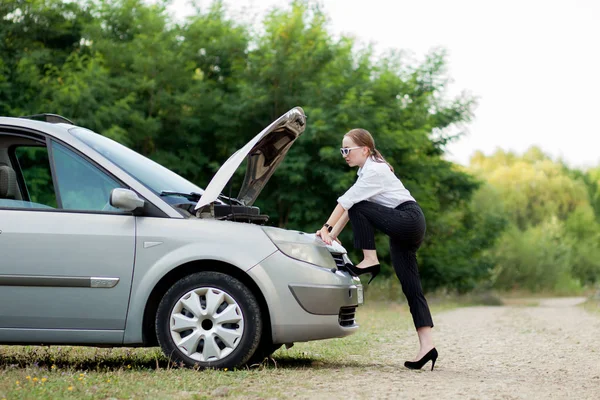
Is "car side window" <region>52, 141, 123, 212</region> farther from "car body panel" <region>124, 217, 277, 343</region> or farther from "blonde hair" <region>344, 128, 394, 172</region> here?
"blonde hair" <region>344, 128, 394, 172</region>

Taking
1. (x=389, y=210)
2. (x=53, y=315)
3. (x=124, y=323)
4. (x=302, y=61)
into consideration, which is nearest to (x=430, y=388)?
(x=389, y=210)

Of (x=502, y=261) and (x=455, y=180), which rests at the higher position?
(x=455, y=180)

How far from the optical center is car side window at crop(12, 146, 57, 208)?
6.76 meters

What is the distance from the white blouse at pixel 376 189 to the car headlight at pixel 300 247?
1.31 feet

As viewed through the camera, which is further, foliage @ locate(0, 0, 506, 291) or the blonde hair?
foliage @ locate(0, 0, 506, 291)

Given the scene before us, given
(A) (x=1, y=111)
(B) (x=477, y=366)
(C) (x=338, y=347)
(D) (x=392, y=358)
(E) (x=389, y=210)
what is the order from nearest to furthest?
(E) (x=389, y=210) → (B) (x=477, y=366) → (D) (x=392, y=358) → (C) (x=338, y=347) → (A) (x=1, y=111)

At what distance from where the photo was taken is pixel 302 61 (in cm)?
2712

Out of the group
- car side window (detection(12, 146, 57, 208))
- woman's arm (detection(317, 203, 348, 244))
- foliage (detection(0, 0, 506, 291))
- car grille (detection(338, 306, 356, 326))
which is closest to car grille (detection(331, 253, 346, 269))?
woman's arm (detection(317, 203, 348, 244))

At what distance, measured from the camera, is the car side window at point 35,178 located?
266 inches

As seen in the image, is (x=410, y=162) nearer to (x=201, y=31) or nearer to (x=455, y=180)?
(x=455, y=180)

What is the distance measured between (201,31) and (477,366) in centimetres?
2385

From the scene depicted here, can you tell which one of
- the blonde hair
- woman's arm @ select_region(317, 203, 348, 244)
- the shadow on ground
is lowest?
the shadow on ground

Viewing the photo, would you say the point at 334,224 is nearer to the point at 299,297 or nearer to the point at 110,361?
the point at 299,297

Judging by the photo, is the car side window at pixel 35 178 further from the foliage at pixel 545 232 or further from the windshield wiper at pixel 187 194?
the foliage at pixel 545 232
